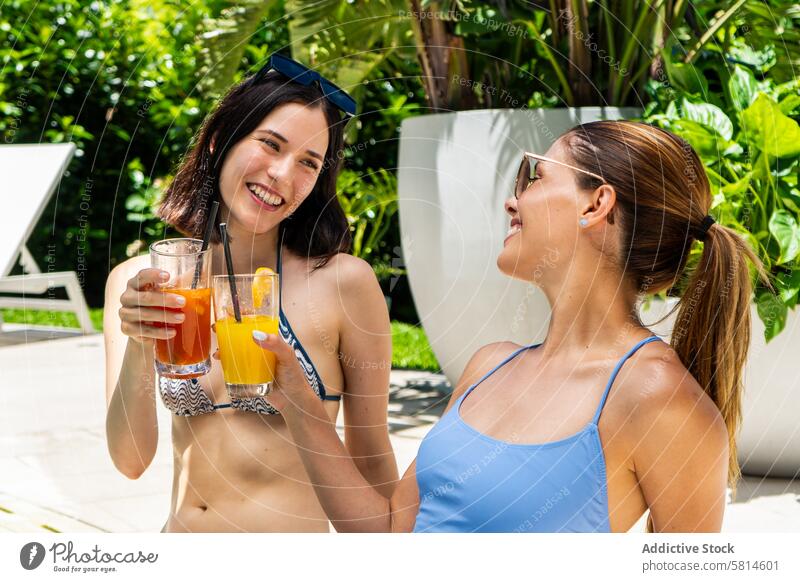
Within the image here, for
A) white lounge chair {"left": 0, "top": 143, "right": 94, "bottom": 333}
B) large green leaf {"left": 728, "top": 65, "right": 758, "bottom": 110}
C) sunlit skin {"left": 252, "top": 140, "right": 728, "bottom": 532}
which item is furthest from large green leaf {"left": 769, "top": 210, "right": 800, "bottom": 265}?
white lounge chair {"left": 0, "top": 143, "right": 94, "bottom": 333}

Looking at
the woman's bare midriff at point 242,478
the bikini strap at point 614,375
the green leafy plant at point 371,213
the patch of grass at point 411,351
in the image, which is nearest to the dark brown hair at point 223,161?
the green leafy plant at point 371,213

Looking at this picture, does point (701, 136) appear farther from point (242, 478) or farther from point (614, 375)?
point (242, 478)

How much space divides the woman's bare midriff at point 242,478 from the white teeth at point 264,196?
26cm

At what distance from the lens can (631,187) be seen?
952 mm

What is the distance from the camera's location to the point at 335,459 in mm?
1008

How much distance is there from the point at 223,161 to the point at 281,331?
0.22 metres

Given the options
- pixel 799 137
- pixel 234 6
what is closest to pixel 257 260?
pixel 234 6

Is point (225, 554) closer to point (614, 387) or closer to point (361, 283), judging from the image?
point (361, 283)

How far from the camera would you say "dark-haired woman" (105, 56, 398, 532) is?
1.05m

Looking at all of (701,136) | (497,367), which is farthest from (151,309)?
(701,136)

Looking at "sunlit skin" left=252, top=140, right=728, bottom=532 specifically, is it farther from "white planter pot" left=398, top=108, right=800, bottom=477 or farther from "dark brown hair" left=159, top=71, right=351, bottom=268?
"white planter pot" left=398, top=108, right=800, bottom=477

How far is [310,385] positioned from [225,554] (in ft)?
0.75

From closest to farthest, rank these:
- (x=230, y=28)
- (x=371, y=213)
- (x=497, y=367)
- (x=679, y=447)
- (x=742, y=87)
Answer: (x=679, y=447) → (x=497, y=367) → (x=230, y=28) → (x=371, y=213) → (x=742, y=87)

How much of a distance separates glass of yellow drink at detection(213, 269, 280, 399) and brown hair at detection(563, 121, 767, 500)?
37 centimetres
